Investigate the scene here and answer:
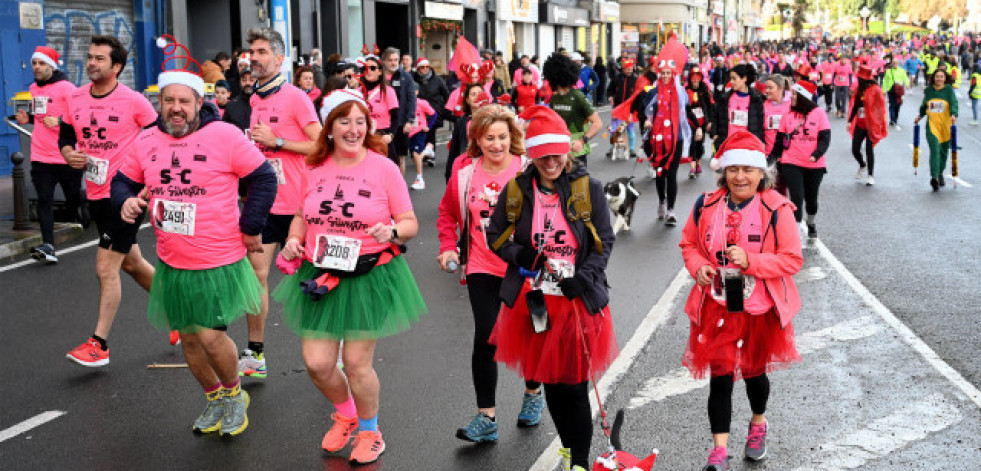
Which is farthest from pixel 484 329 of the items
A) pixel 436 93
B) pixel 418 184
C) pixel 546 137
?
pixel 436 93

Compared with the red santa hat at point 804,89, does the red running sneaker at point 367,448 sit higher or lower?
lower

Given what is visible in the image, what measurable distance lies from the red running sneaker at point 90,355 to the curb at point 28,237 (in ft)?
15.4

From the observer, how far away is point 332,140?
215 inches

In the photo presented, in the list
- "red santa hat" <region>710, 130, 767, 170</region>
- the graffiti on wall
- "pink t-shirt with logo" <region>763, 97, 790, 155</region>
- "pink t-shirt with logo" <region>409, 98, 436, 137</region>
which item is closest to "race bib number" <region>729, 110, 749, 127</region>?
"pink t-shirt with logo" <region>763, 97, 790, 155</region>

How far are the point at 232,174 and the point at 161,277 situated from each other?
Answer: 64cm

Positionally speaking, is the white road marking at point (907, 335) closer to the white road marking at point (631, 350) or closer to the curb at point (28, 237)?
the white road marking at point (631, 350)

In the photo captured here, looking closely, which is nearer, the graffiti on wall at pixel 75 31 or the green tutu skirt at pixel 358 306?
the green tutu skirt at pixel 358 306

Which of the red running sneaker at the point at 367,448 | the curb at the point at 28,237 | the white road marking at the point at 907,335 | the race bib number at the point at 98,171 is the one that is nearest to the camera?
the red running sneaker at the point at 367,448

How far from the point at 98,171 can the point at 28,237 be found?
446 centimetres

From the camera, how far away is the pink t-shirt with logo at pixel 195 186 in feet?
18.4

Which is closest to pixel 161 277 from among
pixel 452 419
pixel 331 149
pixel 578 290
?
pixel 331 149

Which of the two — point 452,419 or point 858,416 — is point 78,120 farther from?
point 858,416

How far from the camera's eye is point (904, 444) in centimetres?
568

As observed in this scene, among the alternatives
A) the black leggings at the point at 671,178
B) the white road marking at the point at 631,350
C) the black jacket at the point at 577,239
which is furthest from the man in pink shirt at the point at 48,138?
the black jacket at the point at 577,239
